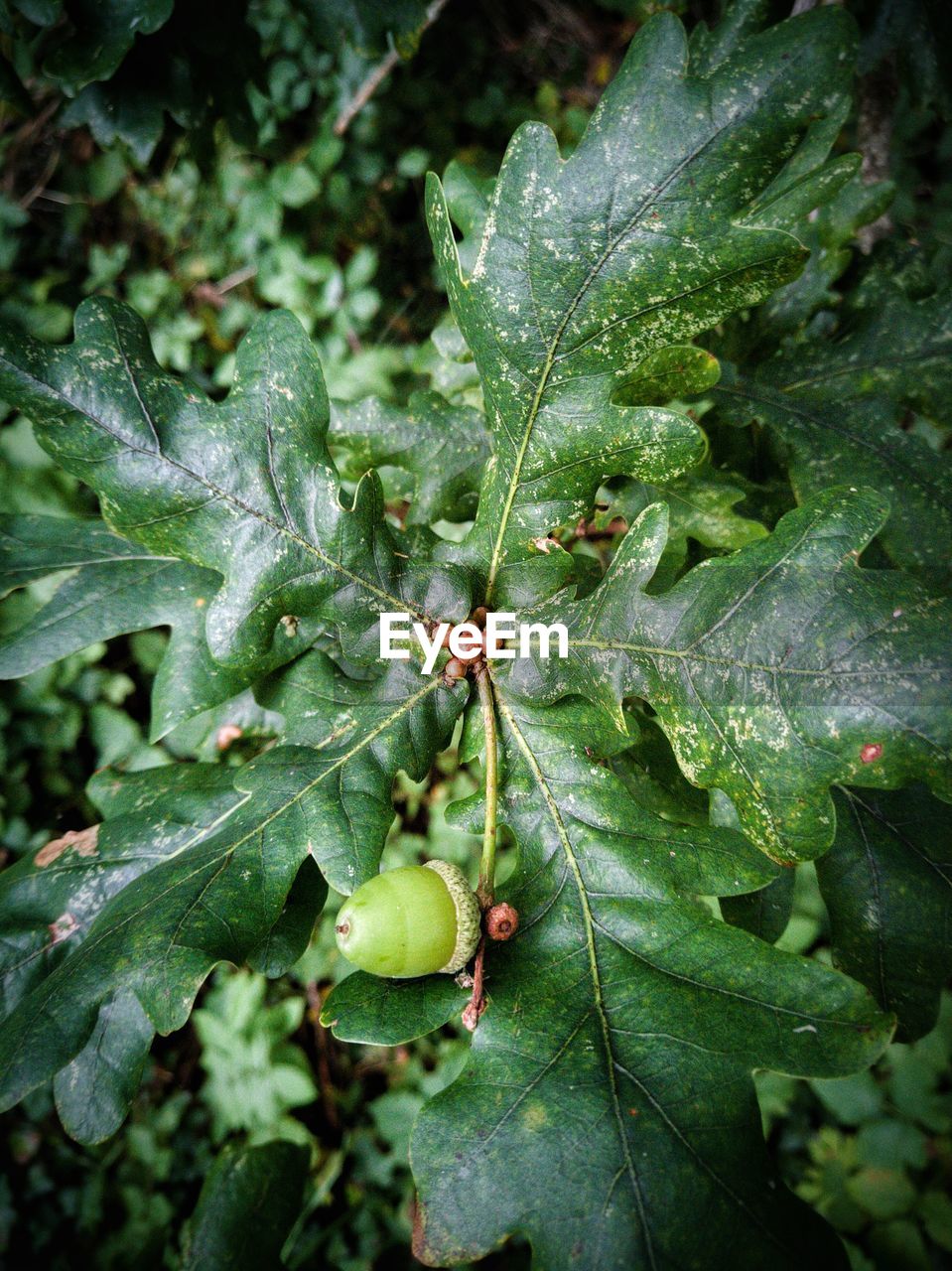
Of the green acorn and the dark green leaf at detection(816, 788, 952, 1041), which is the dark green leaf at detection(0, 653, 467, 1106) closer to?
the green acorn

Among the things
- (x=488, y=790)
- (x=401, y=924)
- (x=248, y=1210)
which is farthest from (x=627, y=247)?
(x=248, y=1210)

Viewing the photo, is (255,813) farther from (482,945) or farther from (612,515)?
(612,515)

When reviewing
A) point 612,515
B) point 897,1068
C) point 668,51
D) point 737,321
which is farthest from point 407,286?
point 897,1068

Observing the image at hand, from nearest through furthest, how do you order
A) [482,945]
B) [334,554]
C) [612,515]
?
[482,945]
[334,554]
[612,515]

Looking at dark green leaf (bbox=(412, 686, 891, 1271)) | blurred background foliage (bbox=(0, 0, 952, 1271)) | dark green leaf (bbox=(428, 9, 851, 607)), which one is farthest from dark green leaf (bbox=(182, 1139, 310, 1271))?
dark green leaf (bbox=(428, 9, 851, 607))

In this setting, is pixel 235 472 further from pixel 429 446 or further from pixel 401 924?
pixel 401 924

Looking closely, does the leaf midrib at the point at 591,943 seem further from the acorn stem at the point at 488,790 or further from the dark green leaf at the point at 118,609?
the dark green leaf at the point at 118,609
